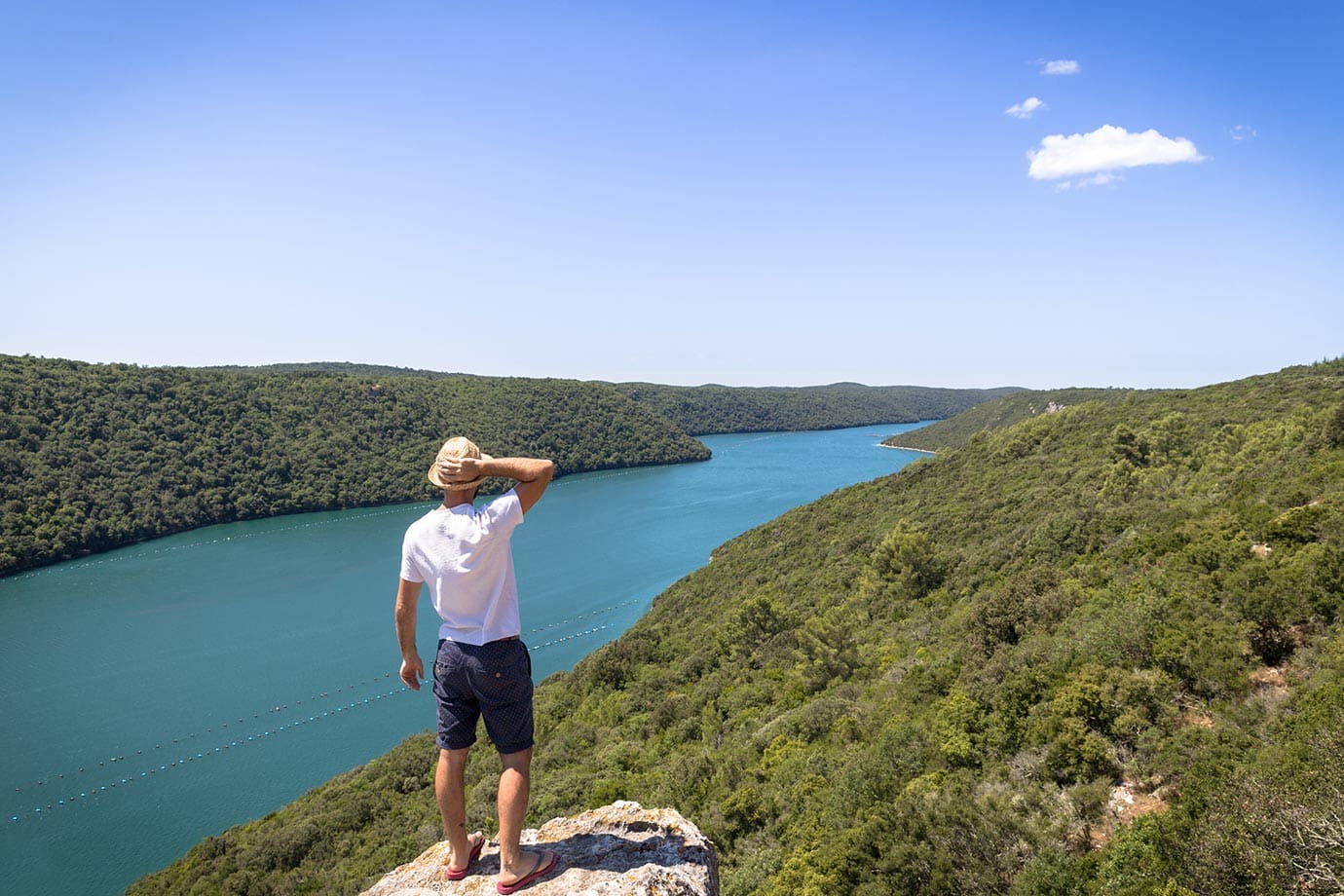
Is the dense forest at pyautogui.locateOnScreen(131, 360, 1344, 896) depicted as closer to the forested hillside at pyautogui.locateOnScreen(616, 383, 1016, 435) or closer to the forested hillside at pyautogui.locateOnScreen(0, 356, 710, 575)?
the forested hillside at pyautogui.locateOnScreen(0, 356, 710, 575)

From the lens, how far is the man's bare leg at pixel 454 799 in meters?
3.38

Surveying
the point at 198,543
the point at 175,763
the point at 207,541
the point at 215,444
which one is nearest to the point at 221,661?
the point at 175,763

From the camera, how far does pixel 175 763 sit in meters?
27.0

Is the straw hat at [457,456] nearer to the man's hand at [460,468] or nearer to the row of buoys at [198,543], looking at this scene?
the man's hand at [460,468]

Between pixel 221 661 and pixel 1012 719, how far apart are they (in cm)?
4187

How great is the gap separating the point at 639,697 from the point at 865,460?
9955 cm

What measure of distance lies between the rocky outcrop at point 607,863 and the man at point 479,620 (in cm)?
18

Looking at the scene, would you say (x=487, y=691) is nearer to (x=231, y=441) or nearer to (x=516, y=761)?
(x=516, y=761)

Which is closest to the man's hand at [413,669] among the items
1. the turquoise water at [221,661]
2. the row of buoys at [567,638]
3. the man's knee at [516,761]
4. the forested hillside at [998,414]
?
the man's knee at [516,761]

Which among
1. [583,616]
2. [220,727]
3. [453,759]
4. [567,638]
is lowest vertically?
[220,727]

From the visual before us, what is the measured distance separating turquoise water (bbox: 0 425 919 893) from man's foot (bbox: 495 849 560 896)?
1044 inches

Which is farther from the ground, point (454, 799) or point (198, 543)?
point (454, 799)

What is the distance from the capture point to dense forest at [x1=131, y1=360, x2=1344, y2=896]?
5.62 m

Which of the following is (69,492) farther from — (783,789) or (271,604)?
(783,789)
